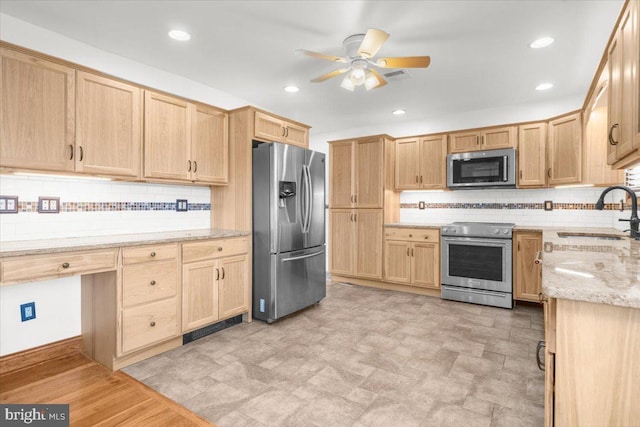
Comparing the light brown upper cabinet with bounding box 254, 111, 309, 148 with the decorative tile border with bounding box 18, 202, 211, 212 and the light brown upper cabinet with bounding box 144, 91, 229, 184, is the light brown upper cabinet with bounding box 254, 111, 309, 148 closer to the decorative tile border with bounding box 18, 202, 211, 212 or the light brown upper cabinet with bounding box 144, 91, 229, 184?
the light brown upper cabinet with bounding box 144, 91, 229, 184

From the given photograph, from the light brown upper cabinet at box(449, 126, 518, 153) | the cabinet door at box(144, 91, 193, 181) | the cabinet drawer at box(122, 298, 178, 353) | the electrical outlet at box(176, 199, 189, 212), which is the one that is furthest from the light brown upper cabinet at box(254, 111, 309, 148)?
the light brown upper cabinet at box(449, 126, 518, 153)

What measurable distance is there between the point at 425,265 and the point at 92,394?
369 centimetres

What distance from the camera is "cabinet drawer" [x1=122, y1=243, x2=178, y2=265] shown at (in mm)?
2379

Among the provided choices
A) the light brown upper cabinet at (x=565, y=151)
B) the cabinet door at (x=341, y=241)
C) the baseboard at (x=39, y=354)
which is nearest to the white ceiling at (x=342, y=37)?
the light brown upper cabinet at (x=565, y=151)

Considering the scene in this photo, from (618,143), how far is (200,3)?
2.70 meters

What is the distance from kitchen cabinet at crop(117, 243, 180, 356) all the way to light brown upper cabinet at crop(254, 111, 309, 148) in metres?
1.47

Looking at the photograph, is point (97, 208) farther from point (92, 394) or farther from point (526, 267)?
point (526, 267)

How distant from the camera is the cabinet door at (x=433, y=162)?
454cm

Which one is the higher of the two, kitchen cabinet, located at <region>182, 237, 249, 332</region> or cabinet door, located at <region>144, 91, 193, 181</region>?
cabinet door, located at <region>144, 91, 193, 181</region>

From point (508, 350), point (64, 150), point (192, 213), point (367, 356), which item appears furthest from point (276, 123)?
point (508, 350)

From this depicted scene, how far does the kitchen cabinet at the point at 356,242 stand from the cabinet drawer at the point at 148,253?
110 inches

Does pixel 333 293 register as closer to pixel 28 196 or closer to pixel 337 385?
→ pixel 337 385

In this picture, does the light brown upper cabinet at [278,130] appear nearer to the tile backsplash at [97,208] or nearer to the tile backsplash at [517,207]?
the tile backsplash at [97,208]

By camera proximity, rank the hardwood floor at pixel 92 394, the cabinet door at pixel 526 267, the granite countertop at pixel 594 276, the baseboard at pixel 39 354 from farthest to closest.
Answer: the cabinet door at pixel 526 267, the baseboard at pixel 39 354, the hardwood floor at pixel 92 394, the granite countertop at pixel 594 276
